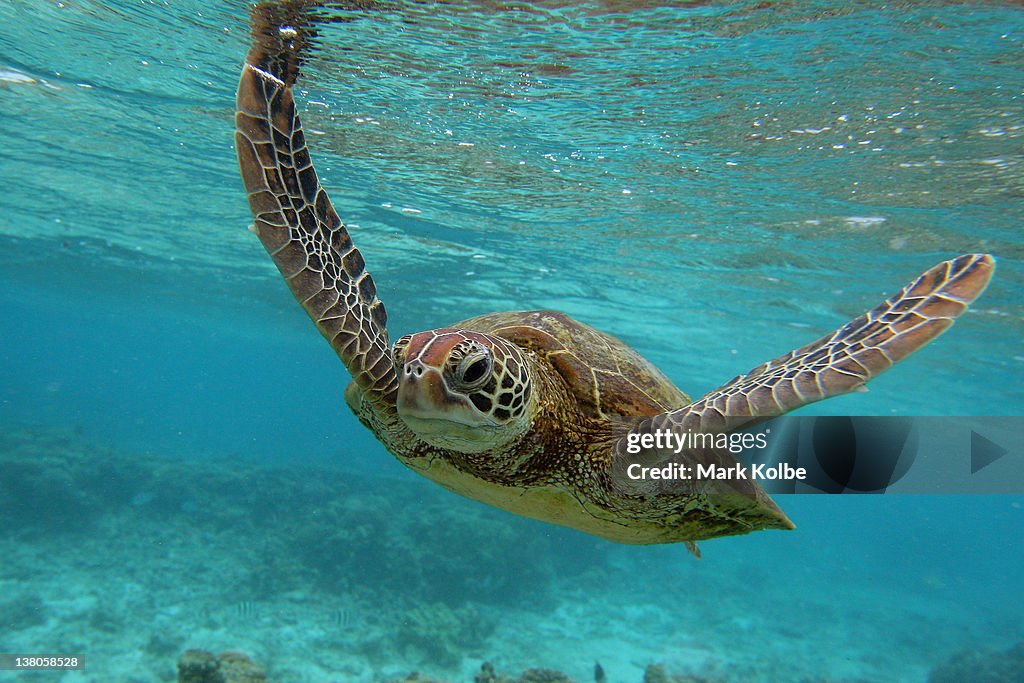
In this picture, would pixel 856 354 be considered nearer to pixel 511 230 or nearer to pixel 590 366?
pixel 590 366

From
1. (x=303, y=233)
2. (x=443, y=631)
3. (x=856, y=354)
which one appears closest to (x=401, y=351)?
(x=303, y=233)

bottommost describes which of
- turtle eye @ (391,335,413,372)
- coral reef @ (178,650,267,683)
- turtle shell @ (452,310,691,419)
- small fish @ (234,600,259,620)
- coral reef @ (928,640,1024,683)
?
coral reef @ (928,640,1024,683)

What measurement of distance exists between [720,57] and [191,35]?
6760 mm

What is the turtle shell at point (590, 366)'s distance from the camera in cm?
351

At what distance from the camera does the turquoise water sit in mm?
6957

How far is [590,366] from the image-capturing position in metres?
3.67

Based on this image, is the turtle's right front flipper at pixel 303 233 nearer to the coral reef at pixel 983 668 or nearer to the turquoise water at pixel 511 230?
the turquoise water at pixel 511 230

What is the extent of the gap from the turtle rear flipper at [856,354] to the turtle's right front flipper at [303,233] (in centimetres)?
161

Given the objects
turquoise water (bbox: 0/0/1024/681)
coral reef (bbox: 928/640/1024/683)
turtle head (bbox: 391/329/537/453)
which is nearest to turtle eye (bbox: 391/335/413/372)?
turtle head (bbox: 391/329/537/453)

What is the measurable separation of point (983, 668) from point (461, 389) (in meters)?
19.9

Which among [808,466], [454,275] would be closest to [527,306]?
[454,275]

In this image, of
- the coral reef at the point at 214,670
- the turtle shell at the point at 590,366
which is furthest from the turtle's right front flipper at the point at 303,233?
the coral reef at the point at 214,670

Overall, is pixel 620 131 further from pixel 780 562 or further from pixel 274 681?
pixel 780 562

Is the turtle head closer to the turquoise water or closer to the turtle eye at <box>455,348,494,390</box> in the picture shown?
the turtle eye at <box>455,348,494,390</box>
